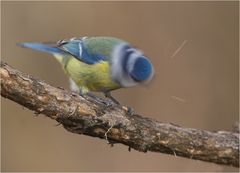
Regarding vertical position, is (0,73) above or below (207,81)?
below

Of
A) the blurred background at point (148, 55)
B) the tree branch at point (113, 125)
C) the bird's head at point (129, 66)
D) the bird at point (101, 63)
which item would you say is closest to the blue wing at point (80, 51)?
the bird at point (101, 63)

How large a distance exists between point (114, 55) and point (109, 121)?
0.56 m

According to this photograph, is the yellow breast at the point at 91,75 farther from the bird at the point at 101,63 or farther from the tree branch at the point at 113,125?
the tree branch at the point at 113,125

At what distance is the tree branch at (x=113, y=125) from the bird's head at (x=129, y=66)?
18cm

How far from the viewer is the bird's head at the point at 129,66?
2.98 meters

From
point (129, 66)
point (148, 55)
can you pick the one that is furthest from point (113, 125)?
point (148, 55)

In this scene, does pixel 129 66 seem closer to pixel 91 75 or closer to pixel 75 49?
pixel 91 75

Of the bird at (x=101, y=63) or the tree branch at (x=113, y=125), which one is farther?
the bird at (x=101, y=63)

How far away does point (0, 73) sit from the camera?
2.54m

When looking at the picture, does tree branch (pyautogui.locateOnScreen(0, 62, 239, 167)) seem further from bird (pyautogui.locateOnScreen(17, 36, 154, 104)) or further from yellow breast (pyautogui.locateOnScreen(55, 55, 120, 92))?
yellow breast (pyautogui.locateOnScreen(55, 55, 120, 92))

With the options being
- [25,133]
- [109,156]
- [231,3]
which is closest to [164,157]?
[109,156]

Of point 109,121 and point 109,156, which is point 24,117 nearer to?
point 109,156

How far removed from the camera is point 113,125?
283 cm

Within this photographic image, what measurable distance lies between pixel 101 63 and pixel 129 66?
1.03ft
